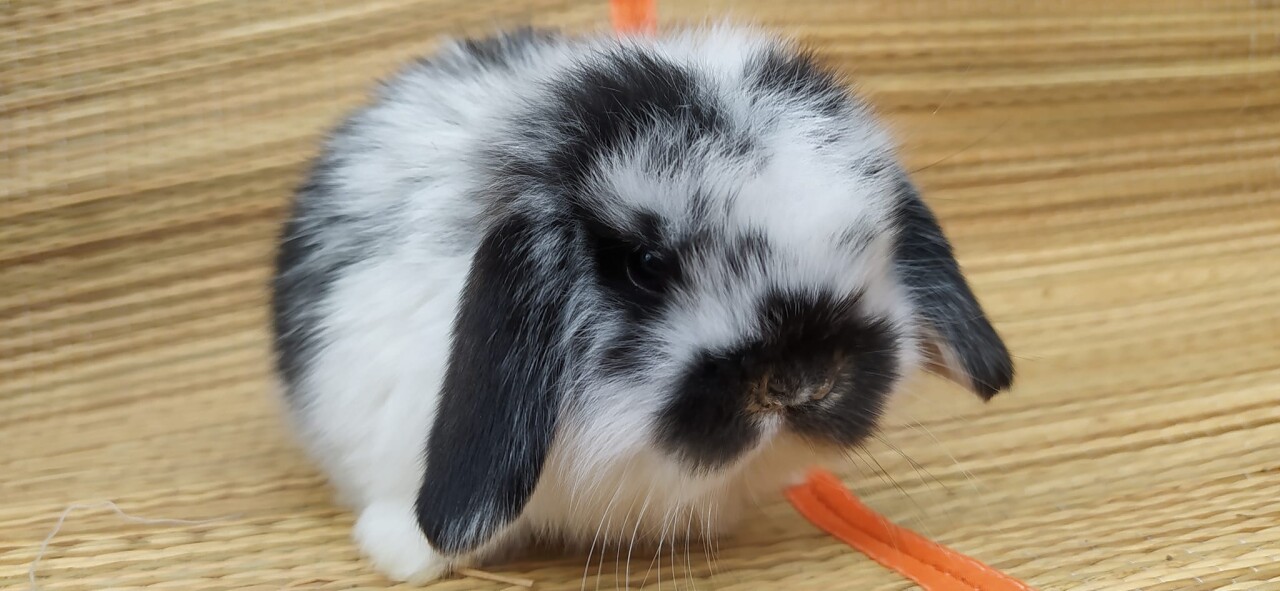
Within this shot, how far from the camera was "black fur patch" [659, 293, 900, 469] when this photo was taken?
111 centimetres

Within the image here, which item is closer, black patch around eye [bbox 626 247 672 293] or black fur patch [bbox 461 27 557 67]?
black patch around eye [bbox 626 247 672 293]

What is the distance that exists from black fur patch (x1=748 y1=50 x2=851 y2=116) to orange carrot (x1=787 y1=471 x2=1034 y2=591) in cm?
56

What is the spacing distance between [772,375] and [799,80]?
1.42 ft

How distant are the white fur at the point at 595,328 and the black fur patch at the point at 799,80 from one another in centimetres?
3

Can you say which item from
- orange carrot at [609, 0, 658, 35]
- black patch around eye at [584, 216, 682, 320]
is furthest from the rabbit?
orange carrot at [609, 0, 658, 35]

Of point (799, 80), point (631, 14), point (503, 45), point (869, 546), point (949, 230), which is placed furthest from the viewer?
point (949, 230)

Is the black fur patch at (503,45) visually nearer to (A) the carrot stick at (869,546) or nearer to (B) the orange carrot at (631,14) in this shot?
(B) the orange carrot at (631,14)

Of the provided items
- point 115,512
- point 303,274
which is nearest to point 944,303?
point 303,274

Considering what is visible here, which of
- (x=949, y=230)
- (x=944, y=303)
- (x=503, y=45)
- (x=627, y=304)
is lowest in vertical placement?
(x=949, y=230)

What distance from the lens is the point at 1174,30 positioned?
244cm

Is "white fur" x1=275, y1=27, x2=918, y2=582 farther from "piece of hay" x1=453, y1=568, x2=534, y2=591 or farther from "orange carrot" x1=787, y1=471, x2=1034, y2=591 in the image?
"orange carrot" x1=787, y1=471, x2=1034, y2=591

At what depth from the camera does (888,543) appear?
1.47 m

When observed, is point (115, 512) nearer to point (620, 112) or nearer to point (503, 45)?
point (503, 45)

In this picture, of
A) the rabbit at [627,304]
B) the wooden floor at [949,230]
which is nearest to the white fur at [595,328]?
the rabbit at [627,304]
